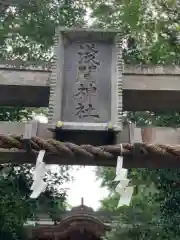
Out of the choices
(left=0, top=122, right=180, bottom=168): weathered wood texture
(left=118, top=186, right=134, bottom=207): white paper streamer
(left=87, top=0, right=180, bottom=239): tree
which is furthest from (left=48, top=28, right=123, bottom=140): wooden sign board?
(left=87, top=0, right=180, bottom=239): tree

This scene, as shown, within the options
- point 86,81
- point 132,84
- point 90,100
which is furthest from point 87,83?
point 132,84

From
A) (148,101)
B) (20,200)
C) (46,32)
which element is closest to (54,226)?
(20,200)

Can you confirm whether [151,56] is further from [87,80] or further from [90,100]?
[90,100]

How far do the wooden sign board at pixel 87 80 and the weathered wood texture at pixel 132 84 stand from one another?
8.1 inches

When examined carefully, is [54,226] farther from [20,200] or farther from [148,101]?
[148,101]

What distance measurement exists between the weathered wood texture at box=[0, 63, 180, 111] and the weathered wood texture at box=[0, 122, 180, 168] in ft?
1.35

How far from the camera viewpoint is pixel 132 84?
12.9 feet

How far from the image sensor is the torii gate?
3361mm

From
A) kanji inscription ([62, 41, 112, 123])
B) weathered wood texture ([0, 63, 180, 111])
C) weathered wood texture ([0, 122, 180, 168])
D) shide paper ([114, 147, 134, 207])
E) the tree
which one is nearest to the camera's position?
shide paper ([114, 147, 134, 207])

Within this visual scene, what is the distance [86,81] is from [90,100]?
0.20 metres

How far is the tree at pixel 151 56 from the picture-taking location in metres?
5.96

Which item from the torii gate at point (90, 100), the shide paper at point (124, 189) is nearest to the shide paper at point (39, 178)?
the torii gate at point (90, 100)

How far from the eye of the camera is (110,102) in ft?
12.0

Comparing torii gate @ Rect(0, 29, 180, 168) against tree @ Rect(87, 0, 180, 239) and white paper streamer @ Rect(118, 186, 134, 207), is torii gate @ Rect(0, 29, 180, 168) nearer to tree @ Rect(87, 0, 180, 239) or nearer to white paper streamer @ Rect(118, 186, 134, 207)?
white paper streamer @ Rect(118, 186, 134, 207)
